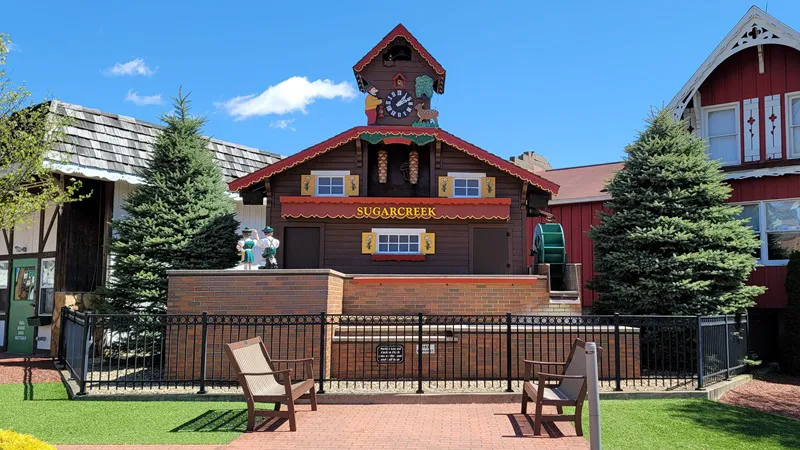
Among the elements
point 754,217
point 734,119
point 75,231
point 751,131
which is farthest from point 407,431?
point 734,119

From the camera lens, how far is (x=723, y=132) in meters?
17.4

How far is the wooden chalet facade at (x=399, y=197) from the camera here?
16250 mm

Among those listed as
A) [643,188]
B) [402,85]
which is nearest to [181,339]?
[402,85]

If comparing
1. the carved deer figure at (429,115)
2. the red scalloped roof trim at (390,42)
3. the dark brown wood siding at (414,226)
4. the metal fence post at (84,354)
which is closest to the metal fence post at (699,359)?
the dark brown wood siding at (414,226)

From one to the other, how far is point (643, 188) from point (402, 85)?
696 cm

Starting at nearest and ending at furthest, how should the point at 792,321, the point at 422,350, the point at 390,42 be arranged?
the point at 422,350 < the point at 792,321 < the point at 390,42

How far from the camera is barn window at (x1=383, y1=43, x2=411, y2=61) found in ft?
57.9

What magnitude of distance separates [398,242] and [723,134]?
9.42 metres

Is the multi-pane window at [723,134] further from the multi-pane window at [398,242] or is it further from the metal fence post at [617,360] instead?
the metal fence post at [617,360]

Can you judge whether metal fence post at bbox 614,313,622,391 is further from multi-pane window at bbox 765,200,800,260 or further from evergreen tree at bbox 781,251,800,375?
multi-pane window at bbox 765,200,800,260

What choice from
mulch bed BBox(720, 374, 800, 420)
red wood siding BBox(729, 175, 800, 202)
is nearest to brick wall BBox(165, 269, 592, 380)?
mulch bed BBox(720, 374, 800, 420)

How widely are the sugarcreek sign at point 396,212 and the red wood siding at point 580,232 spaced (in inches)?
281

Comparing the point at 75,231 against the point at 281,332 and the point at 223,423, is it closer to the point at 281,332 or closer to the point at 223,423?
the point at 281,332

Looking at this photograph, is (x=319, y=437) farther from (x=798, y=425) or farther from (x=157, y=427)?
(x=798, y=425)
